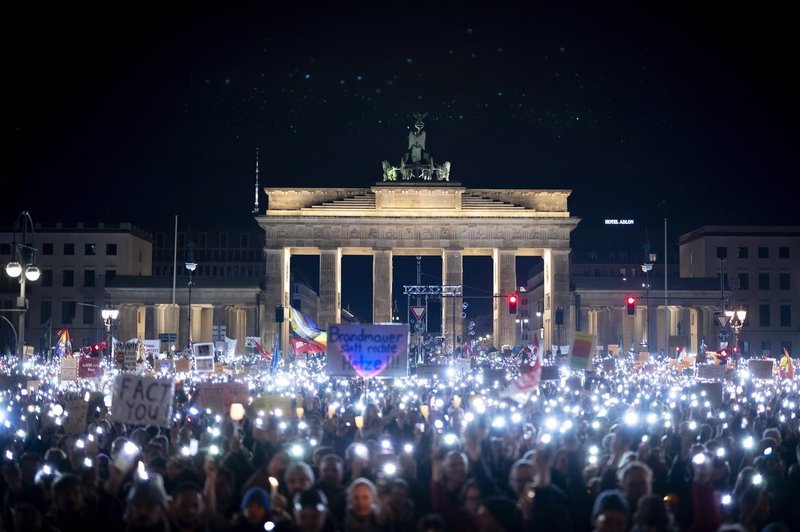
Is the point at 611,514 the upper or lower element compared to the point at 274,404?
lower

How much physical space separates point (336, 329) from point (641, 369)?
27409 millimetres

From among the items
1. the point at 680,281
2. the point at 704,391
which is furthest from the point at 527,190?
the point at 704,391

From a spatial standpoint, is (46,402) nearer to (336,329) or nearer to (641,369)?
(336,329)

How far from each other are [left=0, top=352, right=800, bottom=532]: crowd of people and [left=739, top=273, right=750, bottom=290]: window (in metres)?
88.5

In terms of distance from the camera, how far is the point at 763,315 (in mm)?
108438

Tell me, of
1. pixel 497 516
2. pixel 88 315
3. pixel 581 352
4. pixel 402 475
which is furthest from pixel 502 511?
pixel 88 315

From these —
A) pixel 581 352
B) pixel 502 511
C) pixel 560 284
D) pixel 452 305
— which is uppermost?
pixel 560 284

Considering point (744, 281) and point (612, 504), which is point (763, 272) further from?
point (612, 504)

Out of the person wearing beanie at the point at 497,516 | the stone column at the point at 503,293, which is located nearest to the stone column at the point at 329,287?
the stone column at the point at 503,293

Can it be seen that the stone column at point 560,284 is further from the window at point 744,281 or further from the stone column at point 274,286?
the window at point 744,281

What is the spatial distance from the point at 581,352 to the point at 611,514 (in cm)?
1954

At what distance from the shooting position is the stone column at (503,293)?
9062 cm

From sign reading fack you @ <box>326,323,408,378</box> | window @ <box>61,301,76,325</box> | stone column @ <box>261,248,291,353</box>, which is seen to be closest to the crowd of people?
sign reading fack you @ <box>326,323,408,378</box>

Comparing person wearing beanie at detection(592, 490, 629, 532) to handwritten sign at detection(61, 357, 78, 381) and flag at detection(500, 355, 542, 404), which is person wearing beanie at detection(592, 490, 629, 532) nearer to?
flag at detection(500, 355, 542, 404)
